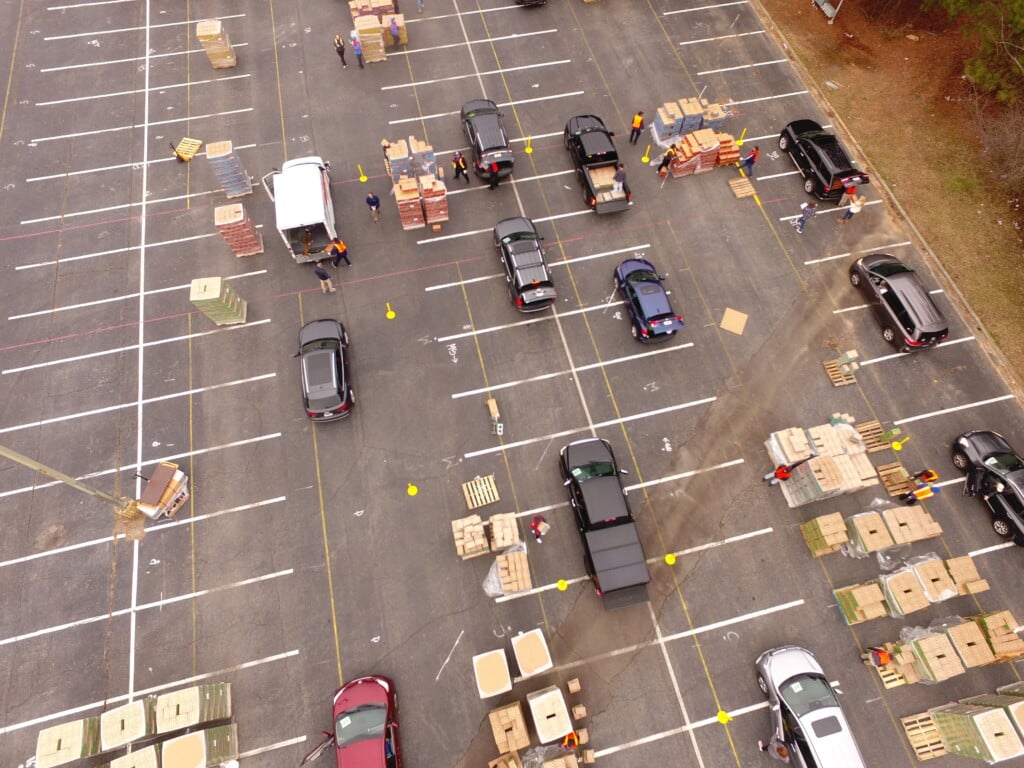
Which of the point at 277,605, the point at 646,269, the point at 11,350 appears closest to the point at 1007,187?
the point at 646,269

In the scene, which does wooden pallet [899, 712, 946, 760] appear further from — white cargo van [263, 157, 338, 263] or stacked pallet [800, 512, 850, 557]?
white cargo van [263, 157, 338, 263]

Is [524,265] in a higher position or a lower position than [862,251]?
higher

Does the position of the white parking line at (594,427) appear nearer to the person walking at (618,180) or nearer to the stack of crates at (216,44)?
the person walking at (618,180)

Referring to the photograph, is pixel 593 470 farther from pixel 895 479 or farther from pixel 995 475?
pixel 995 475

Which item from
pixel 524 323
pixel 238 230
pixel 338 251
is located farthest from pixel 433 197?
pixel 238 230

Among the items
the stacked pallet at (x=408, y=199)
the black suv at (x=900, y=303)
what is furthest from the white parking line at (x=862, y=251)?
the stacked pallet at (x=408, y=199)

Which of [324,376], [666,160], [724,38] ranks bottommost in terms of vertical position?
[324,376]

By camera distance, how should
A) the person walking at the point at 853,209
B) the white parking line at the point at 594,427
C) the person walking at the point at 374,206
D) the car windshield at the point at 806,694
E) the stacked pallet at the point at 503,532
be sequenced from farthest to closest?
the person walking at the point at 853,209 → the person walking at the point at 374,206 → the white parking line at the point at 594,427 → the stacked pallet at the point at 503,532 → the car windshield at the point at 806,694
